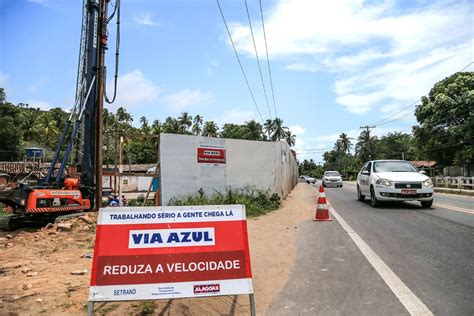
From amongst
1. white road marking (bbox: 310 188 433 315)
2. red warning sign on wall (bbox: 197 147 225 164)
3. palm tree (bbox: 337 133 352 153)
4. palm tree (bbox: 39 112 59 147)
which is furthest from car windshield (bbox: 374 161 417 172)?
palm tree (bbox: 337 133 352 153)

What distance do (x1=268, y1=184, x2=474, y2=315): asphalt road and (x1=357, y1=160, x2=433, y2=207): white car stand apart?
8.62ft

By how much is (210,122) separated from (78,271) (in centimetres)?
8550

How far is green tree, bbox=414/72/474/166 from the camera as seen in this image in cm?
3866

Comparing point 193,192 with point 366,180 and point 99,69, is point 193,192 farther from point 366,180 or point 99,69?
point 366,180

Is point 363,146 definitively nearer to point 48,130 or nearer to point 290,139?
point 290,139

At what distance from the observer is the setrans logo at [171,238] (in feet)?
12.5

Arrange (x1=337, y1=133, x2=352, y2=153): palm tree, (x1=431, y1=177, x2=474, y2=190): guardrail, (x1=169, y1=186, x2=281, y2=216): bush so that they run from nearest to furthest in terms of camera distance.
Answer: (x1=169, y1=186, x2=281, y2=216): bush, (x1=431, y1=177, x2=474, y2=190): guardrail, (x1=337, y1=133, x2=352, y2=153): palm tree

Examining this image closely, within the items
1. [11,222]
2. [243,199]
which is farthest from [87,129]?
[243,199]

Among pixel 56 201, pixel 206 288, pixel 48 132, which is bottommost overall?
pixel 206 288

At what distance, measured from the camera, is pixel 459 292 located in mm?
4262

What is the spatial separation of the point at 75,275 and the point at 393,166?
11213mm

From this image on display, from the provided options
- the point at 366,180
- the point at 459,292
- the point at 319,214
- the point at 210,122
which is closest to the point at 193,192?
the point at 319,214

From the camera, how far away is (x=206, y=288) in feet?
12.0

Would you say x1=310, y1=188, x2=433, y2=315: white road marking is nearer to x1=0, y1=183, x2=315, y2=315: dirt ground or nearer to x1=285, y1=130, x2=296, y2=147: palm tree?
x1=0, y1=183, x2=315, y2=315: dirt ground
